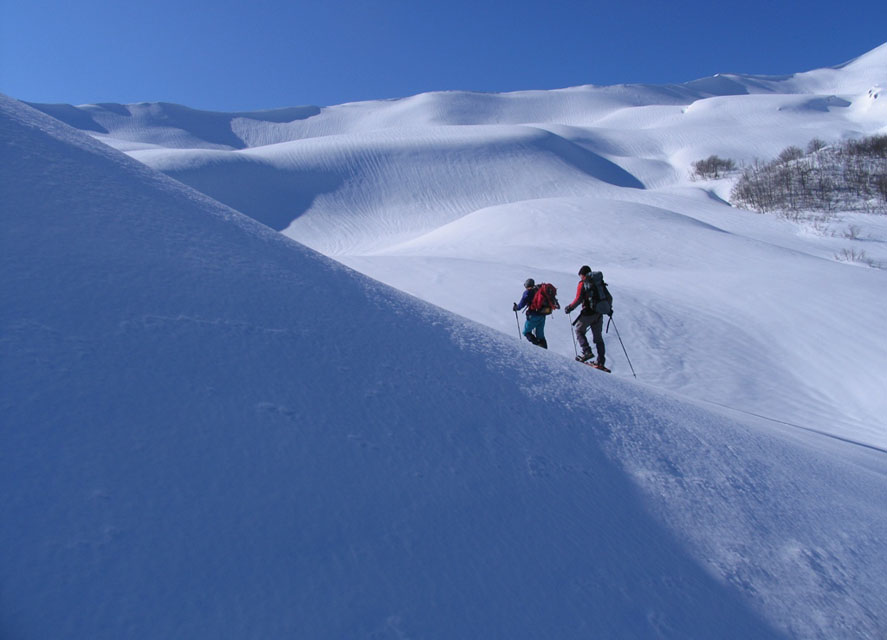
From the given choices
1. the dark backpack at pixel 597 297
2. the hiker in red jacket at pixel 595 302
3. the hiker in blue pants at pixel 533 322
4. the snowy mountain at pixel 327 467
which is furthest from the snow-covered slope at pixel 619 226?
the snowy mountain at pixel 327 467

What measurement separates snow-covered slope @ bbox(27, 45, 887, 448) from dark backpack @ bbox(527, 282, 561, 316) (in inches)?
65.2

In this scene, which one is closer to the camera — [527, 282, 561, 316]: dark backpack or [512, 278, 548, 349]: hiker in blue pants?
[527, 282, 561, 316]: dark backpack

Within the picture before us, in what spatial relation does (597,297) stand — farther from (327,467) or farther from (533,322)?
(327,467)

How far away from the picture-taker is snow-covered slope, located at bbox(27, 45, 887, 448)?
8953 mm

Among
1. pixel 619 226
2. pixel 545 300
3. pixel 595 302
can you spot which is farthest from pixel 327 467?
pixel 619 226

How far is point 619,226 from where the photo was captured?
62.6 feet

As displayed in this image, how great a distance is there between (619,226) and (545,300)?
1305 cm

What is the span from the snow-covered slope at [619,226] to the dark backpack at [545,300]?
1.66 meters

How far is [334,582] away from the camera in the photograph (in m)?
1.80

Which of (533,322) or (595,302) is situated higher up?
(595,302)

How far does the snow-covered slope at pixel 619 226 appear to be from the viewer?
8.95m

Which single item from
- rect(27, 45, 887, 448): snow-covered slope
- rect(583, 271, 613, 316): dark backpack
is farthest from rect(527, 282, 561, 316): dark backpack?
rect(27, 45, 887, 448): snow-covered slope

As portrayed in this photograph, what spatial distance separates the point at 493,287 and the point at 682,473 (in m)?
8.36

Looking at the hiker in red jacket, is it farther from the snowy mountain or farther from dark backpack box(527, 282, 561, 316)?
the snowy mountain
